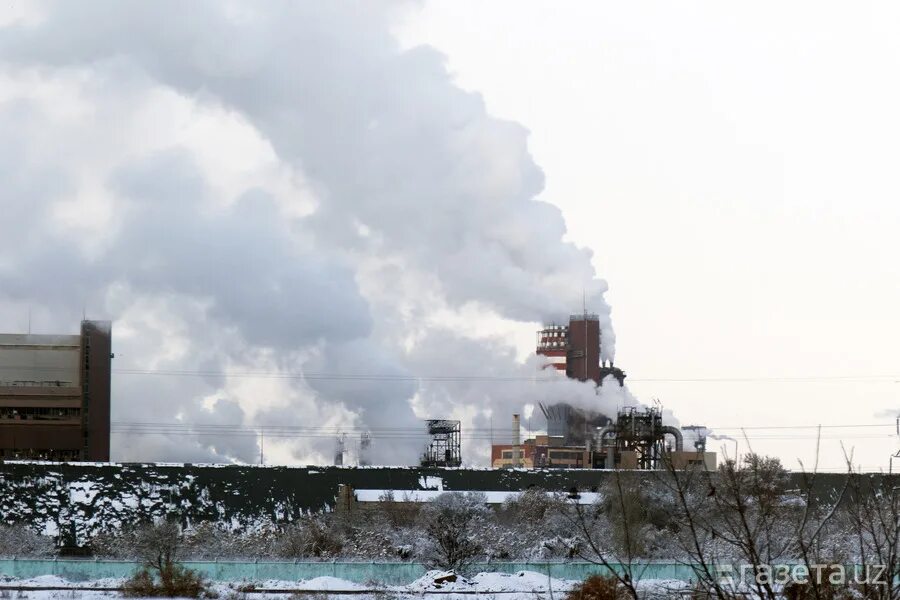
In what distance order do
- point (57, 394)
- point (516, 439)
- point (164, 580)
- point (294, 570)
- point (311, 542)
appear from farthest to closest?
point (516, 439) < point (57, 394) < point (311, 542) < point (294, 570) < point (164, 580)

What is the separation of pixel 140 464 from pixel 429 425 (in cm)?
2869

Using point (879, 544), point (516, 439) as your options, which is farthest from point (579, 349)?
point (879, 544)

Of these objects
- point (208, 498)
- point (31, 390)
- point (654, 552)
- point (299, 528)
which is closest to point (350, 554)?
point (299, 528)

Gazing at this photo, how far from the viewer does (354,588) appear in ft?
115

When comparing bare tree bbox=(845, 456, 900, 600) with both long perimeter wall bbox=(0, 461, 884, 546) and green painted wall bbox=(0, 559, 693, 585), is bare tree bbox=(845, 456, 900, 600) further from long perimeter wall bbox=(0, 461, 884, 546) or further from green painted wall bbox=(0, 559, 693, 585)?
long perimeter wall bbox=(0, 461, 884, 546)

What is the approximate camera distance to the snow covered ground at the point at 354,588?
110 feet

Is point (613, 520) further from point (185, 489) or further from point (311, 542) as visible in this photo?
point (185, 489)

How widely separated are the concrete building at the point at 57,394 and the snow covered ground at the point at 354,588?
44.3 m

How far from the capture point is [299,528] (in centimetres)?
5622

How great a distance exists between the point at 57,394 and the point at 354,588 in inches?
2028

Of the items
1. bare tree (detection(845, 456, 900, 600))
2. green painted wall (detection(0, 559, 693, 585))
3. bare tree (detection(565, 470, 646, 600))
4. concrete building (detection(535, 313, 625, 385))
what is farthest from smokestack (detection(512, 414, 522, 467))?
bare tree (detection(845, 456, 900, 600))

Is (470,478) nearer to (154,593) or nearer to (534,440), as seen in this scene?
(154,593)

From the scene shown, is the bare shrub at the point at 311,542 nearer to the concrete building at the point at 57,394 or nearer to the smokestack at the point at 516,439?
the concrete building at the point at 57,394

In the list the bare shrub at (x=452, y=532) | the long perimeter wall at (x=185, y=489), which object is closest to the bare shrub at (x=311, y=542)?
the bare shrub at (x=452, y=532)
